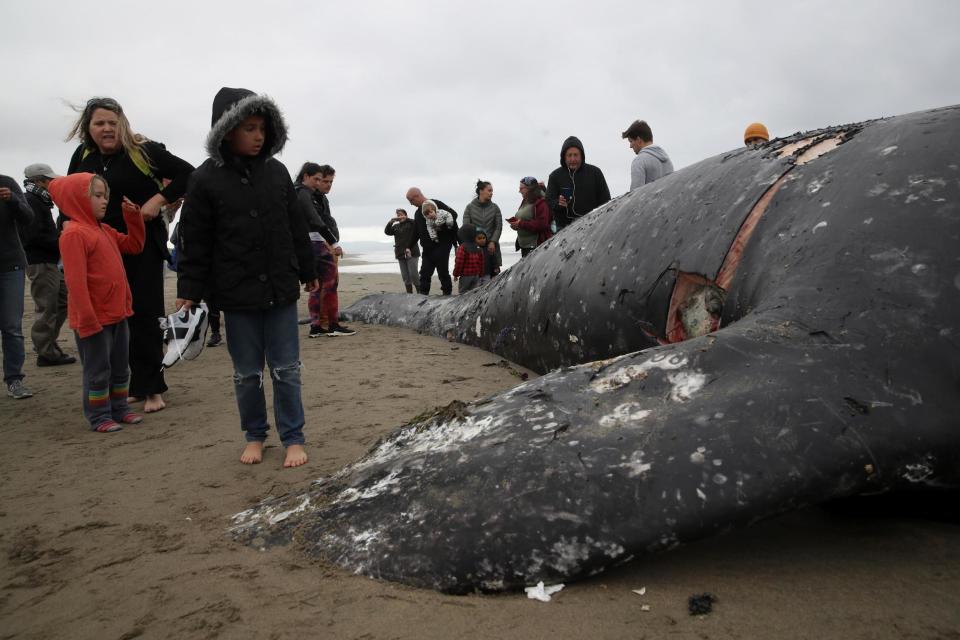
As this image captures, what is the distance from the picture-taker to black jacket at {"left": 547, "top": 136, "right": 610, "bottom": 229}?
8.09 m

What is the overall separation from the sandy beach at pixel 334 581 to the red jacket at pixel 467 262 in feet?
23.4

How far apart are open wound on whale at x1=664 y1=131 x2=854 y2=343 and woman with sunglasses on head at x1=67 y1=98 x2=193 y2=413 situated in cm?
354

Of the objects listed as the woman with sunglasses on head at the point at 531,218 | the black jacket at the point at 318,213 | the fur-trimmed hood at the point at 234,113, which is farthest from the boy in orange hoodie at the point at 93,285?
the woman with sunglasses on head at the point at 531,218

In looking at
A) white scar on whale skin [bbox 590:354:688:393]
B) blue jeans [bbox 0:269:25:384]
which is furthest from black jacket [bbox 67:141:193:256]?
white scar on whale skin [bbox 590:354:688:393]

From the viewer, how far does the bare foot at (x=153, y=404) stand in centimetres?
457

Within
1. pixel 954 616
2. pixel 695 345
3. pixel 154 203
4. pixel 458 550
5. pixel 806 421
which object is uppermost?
pixel 154 203

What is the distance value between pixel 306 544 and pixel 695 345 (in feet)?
5.03

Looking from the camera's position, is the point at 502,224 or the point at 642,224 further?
the point at 502,224

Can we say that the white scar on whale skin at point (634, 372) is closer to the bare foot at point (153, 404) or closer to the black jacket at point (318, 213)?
the bare foot at point (153, 404)

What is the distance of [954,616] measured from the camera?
5.65 ft

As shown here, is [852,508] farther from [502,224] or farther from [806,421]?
[502,224]

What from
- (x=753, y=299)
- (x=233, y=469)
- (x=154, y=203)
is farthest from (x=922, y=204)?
(x=154, y=203)

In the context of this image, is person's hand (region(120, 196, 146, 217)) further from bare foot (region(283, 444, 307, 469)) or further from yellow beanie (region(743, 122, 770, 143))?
yellow beanie (region(743, 122, 770, 143))

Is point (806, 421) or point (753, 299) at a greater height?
point (753, 299)
